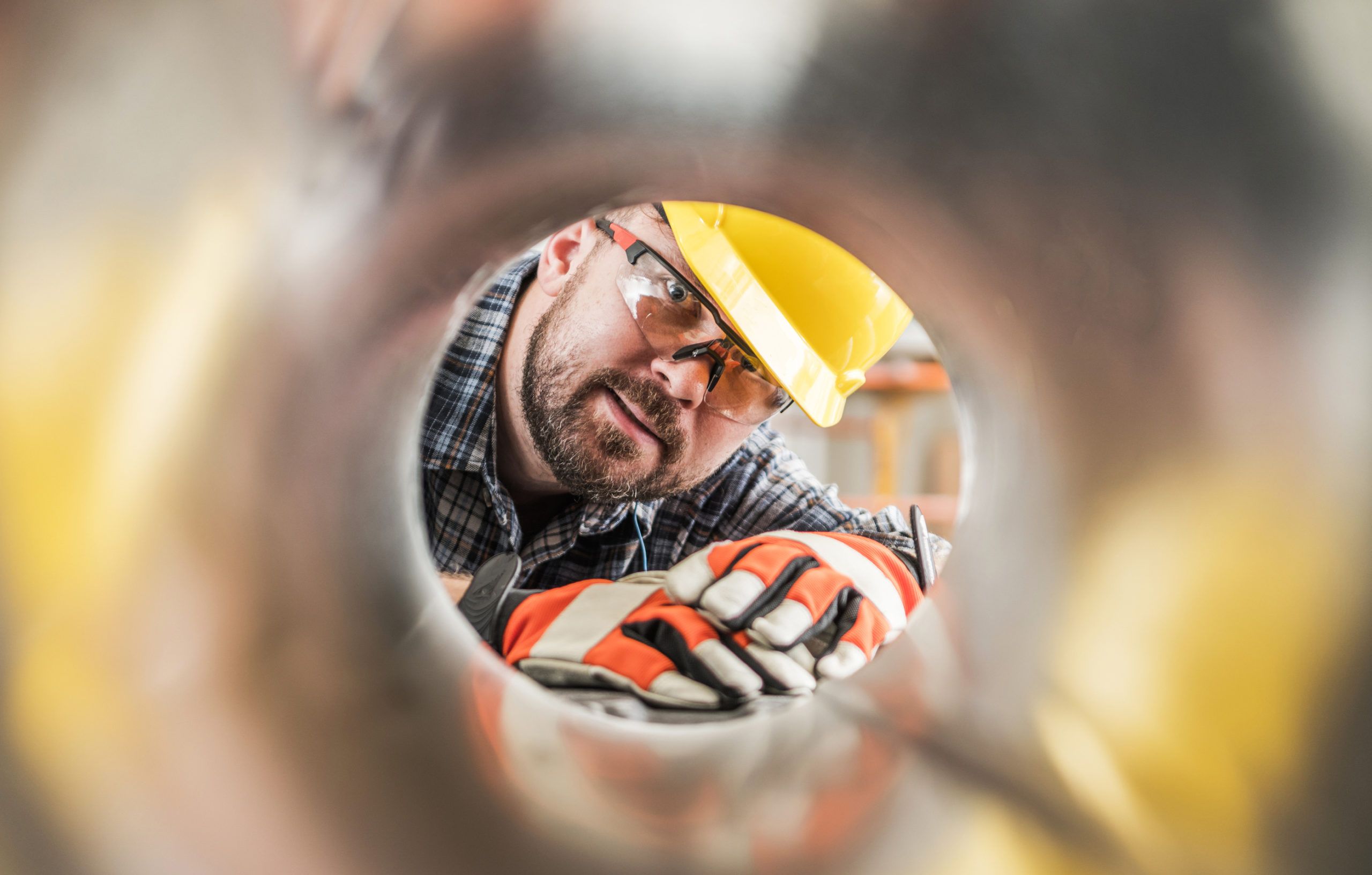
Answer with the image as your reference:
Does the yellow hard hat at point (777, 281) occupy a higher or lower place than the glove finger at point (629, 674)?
higher

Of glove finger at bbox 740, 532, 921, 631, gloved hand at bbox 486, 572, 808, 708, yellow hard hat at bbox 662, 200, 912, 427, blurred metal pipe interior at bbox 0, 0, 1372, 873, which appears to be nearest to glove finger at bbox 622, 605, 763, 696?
gloved hand at bbox 486, 572, 808, 708

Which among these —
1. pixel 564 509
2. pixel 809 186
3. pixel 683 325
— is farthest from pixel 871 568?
pixel 809 186

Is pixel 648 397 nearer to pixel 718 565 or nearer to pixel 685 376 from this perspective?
pixel 685 376

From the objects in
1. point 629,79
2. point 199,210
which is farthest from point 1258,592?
point 199,210

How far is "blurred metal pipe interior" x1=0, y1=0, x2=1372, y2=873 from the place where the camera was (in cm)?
30

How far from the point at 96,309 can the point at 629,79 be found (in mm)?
219

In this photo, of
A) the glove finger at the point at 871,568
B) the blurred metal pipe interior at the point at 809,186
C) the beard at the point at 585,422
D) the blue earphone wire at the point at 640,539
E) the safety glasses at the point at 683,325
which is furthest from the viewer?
the blue earphone wire at the point at 640,539

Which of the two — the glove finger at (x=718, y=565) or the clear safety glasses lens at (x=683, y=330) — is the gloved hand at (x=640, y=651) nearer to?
the glove finger at (x=718, y=565)

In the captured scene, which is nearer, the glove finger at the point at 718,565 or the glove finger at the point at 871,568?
the glove finger at the point at 718,565

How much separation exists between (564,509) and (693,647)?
746 millimetres

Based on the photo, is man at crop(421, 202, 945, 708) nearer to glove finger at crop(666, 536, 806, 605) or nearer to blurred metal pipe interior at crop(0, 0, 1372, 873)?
glove finger at crop(666, 536, 806, 605)

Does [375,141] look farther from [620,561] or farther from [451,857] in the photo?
[620,561]

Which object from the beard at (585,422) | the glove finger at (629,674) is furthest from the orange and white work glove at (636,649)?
the beard at (585,422)

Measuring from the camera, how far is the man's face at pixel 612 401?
4.43ft
